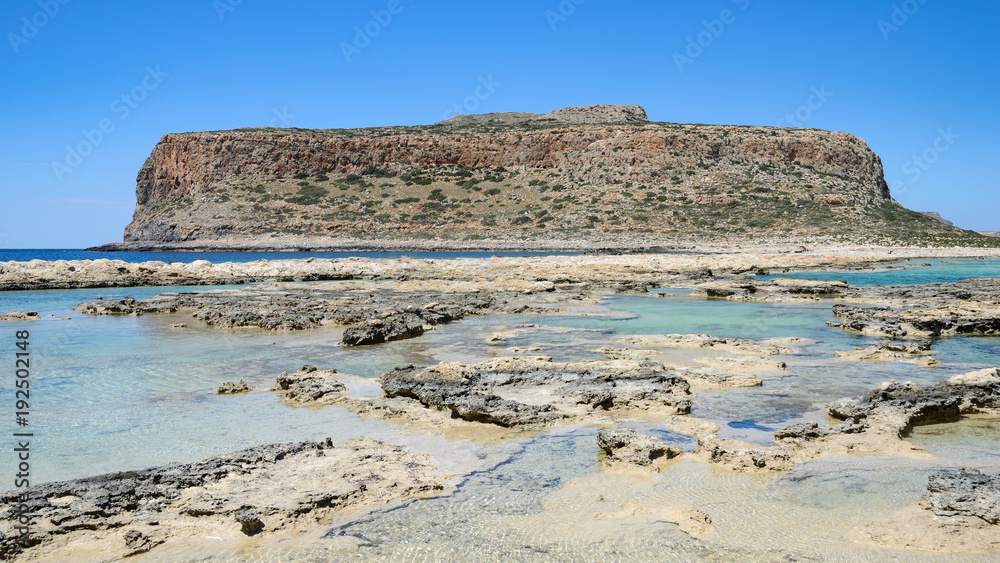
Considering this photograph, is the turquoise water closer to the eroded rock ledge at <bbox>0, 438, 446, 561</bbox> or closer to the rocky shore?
the rocky shore

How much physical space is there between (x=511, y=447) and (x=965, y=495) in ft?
11.7

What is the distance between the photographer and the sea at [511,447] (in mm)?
4184

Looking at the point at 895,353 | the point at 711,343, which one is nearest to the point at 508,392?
the point at 711,343

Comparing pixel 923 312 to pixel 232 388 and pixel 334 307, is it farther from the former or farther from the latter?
pixel 232 388

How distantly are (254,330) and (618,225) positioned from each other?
170 ft

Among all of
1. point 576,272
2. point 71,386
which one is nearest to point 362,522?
point 71,386

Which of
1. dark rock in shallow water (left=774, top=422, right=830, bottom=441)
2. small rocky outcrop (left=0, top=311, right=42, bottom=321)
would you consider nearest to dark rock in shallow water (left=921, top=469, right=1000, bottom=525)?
dark rock in shallow water (left=774, top=422, right=830, bottom=441)

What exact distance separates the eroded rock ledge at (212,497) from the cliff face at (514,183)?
57183 millimetres

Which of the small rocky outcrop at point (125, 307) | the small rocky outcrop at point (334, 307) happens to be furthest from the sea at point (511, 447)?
the small rocky outcrop at point (125, 307)

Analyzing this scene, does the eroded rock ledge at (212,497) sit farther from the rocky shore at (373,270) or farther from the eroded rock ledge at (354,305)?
the rocky shore at (373,270)

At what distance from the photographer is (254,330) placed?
1492cm

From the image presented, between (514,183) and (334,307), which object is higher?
(514,183)

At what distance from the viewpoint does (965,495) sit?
453cm

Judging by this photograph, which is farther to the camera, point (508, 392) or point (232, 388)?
point (232, 388)
